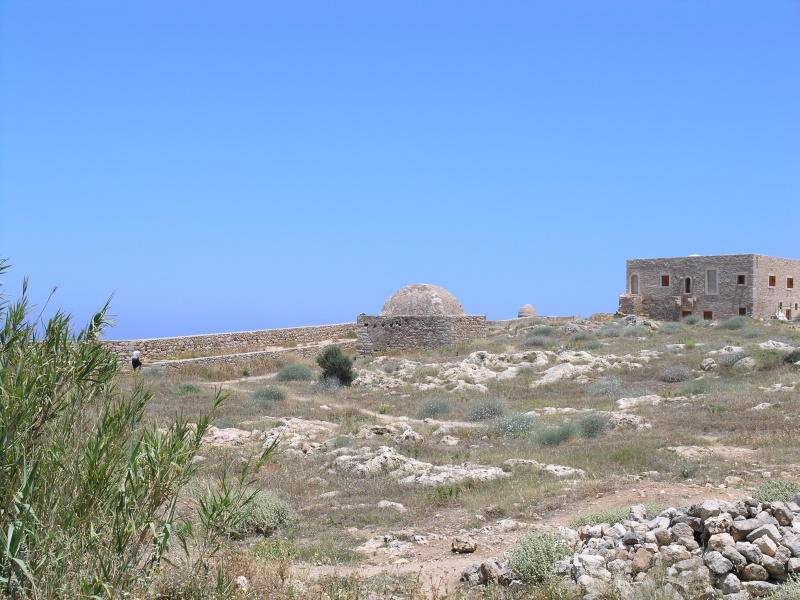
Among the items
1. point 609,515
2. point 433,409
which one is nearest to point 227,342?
point 433,409

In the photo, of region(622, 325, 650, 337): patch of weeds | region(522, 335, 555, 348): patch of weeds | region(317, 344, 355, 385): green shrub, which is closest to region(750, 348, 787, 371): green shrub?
region(522, 335, 555, 348): patch of weeds

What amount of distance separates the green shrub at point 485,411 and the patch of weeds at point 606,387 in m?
2.61

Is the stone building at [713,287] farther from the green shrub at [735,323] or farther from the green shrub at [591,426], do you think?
the green shrub at [591,426]

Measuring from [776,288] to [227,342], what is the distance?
25.0m

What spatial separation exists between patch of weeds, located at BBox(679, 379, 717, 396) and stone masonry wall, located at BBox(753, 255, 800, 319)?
19871 millimetres

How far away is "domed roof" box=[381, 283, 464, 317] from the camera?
26.2 metres

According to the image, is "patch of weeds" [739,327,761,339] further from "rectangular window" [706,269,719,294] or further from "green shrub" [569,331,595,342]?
"rectangular window" [706,269,719,294]

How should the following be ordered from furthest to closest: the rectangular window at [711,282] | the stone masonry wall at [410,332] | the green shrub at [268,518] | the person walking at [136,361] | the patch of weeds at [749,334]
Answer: the rectangular window at [711,282]
the stone masonry wall at [410,332]
the patch of weeds at [749,334]
the person walking at [136,361]
the green shrub at [268,518]

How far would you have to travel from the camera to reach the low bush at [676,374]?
16828 mm

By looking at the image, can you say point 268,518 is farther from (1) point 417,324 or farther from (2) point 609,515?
(1) point 417,324

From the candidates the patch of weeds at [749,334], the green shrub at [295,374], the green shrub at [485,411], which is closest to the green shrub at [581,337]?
the patch of weeds at [749,334]

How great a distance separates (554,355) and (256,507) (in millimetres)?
14469

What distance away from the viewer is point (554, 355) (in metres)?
20.9

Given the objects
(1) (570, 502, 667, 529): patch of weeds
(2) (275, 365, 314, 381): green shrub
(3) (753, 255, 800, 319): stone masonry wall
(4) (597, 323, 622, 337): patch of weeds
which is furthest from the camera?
(3) (753, 255, 800, 319): stone masonry wall
